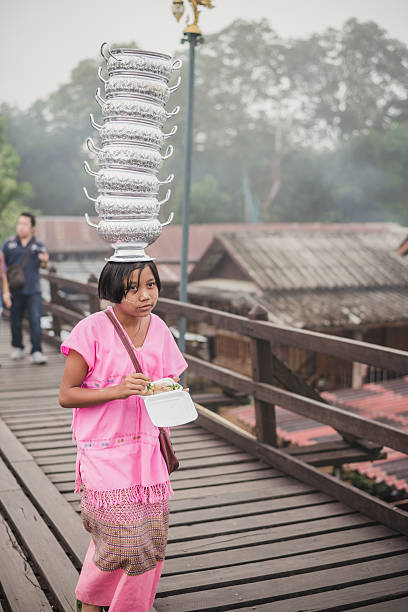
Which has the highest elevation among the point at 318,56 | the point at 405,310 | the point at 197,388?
the point at 318,56

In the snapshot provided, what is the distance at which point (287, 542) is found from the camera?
342cm

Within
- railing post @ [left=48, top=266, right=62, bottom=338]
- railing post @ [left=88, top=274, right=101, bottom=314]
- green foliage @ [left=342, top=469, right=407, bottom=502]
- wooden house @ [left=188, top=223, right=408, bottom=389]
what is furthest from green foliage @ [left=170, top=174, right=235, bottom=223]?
railing post @ [left=88, top=274, right=101, bottom=314]

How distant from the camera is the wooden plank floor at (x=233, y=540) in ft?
9.53

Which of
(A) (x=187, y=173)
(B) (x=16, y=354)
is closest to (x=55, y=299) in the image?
(B) (x=16, y=354)

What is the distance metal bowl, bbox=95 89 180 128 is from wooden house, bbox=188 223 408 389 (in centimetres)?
1742

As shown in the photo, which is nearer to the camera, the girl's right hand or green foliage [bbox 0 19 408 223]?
the girl's right hand

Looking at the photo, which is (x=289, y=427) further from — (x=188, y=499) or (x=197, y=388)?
(x=188, y=499)

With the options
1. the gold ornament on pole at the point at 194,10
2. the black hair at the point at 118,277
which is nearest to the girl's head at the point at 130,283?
the black hair at the point at 118,277

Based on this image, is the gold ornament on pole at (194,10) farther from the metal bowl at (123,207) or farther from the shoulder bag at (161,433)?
the shoulder bag at (161,433)

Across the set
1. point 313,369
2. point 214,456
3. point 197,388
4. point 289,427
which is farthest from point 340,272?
point 214,456

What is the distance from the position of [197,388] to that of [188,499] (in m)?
20.5

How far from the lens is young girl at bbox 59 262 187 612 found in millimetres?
2311

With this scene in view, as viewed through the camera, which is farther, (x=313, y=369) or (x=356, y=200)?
(x=356, y=200)

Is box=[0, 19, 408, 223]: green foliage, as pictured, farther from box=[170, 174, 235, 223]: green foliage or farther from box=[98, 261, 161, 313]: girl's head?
box=[98, 261, 161, 313]: girl's head
